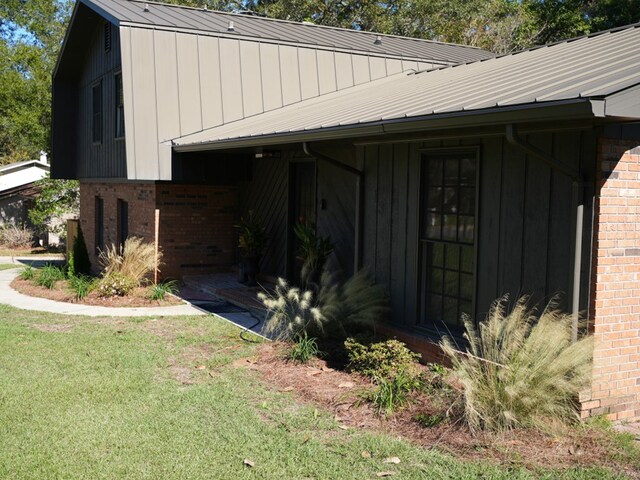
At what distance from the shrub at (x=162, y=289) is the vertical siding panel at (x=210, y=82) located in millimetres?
3208

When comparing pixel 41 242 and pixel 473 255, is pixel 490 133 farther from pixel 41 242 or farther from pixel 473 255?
pixel 41 242

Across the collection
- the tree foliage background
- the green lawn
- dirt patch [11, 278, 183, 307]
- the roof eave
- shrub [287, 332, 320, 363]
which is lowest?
the green lawn

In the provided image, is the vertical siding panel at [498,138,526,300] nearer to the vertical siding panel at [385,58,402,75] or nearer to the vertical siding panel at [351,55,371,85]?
the vertical siding panel at [351,55,371,85]

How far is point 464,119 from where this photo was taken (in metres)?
6.45

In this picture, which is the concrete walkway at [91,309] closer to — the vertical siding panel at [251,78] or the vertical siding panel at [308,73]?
the vertical siding panel at [251,78]

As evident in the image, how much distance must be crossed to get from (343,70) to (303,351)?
29.5ft

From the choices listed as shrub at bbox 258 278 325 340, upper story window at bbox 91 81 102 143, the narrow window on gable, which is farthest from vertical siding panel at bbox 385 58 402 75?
shrub at bbox 258 278 325 340

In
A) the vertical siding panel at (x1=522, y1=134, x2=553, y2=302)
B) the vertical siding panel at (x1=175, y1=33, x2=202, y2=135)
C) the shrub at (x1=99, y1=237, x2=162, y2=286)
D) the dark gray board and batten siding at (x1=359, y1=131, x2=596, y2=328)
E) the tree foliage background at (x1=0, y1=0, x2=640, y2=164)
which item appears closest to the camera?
the dark gray board and batten siding at (x1=359, y1=131, x2=596, y2=328)

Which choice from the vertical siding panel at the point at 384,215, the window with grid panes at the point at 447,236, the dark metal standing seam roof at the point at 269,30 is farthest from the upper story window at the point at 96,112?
the window with grid panes at the point at 447,236

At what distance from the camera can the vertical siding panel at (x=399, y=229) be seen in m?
8.73

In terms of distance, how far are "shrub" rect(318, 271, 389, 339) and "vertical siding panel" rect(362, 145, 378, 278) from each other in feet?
1.46

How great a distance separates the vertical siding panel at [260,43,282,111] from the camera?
→ 595 inches

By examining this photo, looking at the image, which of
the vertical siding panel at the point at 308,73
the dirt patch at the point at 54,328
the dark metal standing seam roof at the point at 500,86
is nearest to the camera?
the dark metal standing seam roof at the point at 500,86

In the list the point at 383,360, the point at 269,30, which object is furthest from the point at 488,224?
the point at 269,30
